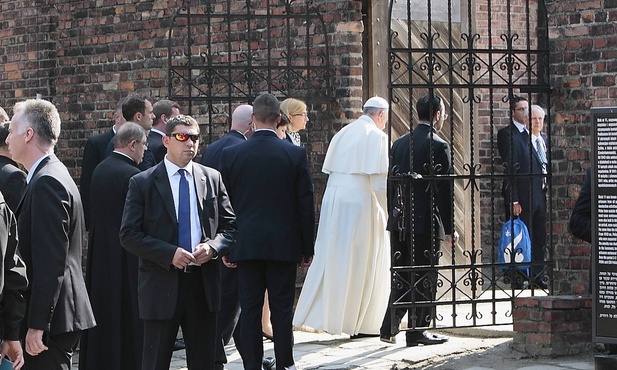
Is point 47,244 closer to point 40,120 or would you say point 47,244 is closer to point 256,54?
point 40,120

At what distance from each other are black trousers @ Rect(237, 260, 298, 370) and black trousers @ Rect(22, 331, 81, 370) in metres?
2.10

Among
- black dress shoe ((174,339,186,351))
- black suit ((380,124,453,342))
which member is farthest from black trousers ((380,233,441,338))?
black dress shoe ((174,339,186,351))

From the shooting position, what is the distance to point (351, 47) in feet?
35.2

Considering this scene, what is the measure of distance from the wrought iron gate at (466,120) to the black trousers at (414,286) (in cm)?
2

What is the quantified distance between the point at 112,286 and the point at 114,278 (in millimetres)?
50

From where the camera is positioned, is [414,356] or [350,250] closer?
[414,356]

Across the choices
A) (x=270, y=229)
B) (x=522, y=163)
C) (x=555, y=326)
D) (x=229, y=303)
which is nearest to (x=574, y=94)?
(x=555, y=326)

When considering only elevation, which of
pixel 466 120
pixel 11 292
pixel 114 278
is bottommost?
pixel 114 278

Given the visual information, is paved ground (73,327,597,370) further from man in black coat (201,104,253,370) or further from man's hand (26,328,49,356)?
man's hand (26,328,49,356)

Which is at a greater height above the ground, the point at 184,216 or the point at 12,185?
the point at 12,185

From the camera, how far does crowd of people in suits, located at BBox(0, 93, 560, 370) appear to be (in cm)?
579

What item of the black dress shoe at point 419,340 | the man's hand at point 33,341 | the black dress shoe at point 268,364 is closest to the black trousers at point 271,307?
the black dress shoe at point 268,364

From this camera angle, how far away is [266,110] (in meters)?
7.96

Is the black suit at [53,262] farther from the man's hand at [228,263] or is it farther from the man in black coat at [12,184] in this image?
the man's hand at [228,263]
